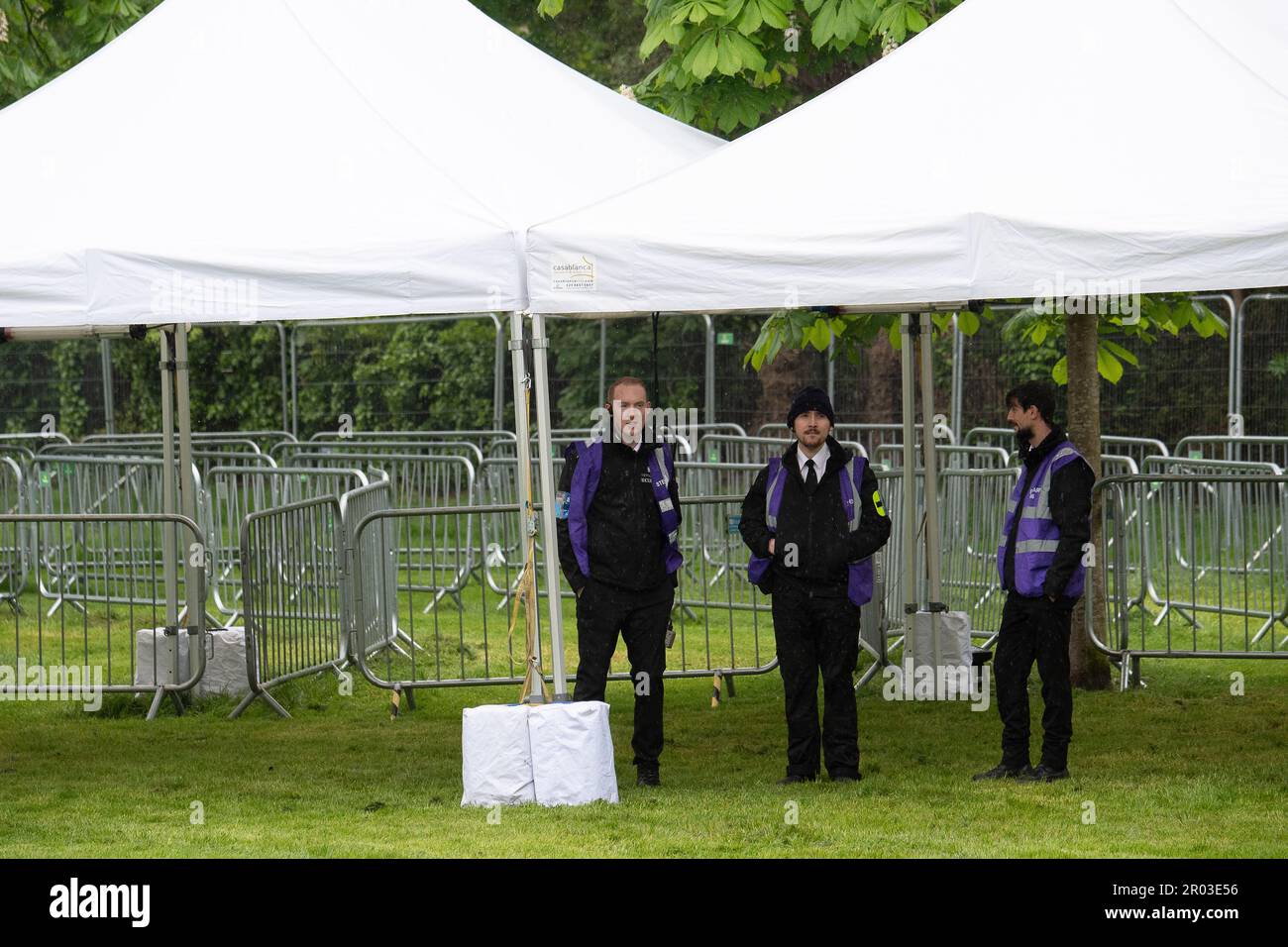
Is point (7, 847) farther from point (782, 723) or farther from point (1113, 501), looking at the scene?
point (1113, 501)

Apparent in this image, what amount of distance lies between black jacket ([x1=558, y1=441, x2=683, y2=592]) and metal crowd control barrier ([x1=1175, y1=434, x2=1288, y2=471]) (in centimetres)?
771

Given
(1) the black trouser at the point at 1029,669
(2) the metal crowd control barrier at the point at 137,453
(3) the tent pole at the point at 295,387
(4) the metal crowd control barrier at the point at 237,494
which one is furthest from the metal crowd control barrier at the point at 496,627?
(3) the tent pole at the point at 295,387

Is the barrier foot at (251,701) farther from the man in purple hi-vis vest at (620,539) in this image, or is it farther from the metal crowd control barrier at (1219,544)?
the metal crowd control barrier at (1219,544)

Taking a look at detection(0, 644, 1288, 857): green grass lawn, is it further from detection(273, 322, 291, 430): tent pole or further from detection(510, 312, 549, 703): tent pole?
detection(273, 322, 291, 430): tent pole

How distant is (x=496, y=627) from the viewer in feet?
47.5

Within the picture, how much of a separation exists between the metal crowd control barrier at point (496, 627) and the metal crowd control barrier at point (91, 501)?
2184mm

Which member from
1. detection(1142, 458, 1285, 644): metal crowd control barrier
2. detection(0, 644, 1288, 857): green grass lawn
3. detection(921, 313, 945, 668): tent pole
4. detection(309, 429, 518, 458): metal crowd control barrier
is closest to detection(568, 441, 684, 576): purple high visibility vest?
detection(0, 644, 1288, 857): green grass lawn

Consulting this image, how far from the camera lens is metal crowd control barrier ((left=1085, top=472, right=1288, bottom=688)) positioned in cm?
1172

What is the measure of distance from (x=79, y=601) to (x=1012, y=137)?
926cm

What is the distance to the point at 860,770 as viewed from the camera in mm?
9273

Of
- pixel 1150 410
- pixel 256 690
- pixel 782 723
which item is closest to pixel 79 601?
pixel 256 690

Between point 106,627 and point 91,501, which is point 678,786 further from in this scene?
point 91,501

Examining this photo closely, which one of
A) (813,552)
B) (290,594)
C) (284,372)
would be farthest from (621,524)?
(284,372)

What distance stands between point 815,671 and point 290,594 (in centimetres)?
382
